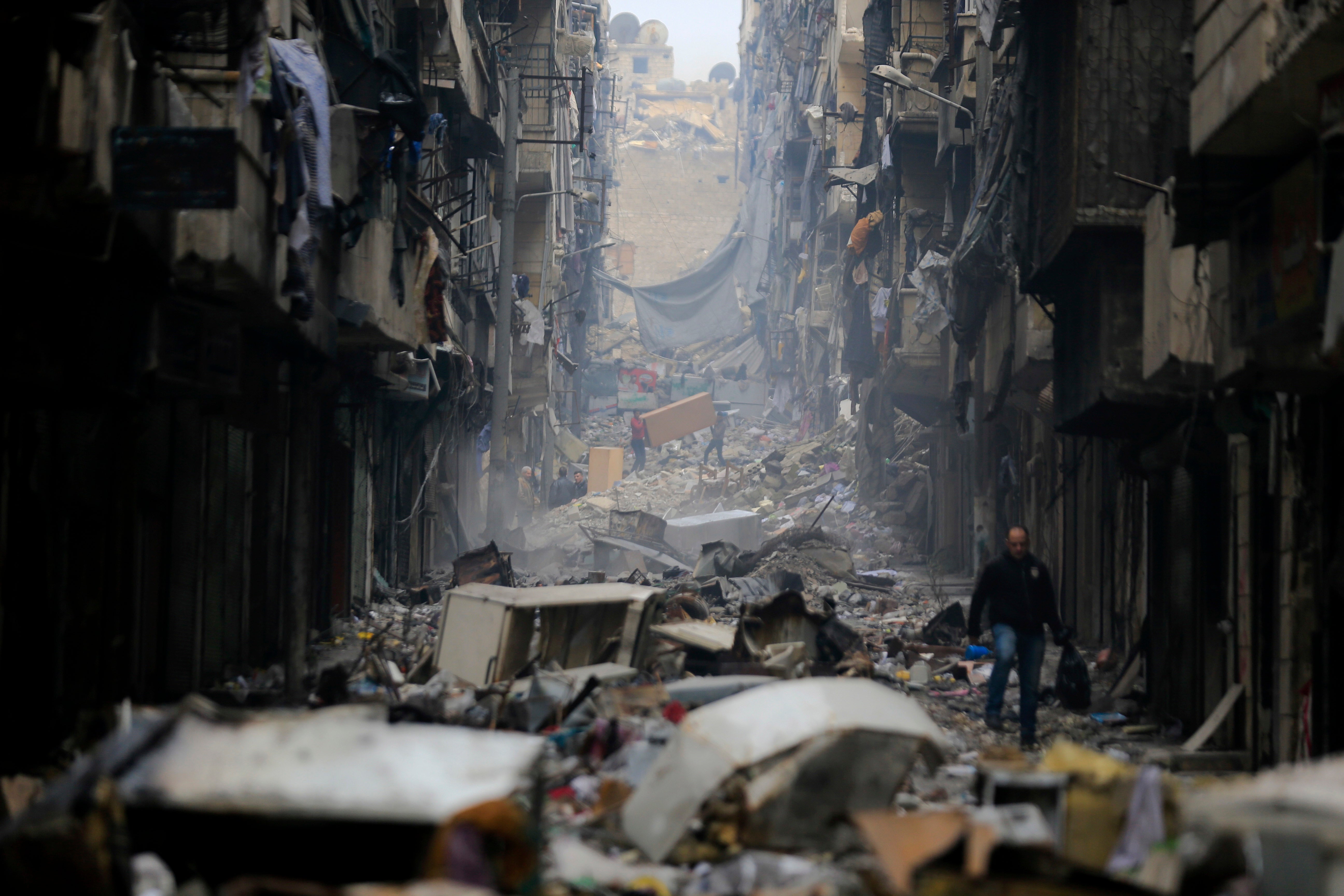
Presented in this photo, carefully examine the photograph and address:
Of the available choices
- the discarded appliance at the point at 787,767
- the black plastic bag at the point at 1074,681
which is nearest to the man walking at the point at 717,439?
the black plastic bag at the point at 1074,681

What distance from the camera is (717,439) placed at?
132ft

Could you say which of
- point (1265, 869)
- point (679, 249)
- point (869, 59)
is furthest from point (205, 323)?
point (679, 249)

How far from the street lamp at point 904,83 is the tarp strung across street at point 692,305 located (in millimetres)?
31424

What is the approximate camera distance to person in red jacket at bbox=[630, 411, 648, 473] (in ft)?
132

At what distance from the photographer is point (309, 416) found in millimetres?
11828

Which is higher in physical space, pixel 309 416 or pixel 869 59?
pixel 869 59

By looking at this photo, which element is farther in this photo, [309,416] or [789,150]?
[789,150]

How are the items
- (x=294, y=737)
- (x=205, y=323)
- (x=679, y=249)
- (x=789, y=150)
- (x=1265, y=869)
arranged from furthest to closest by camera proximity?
(x=679, y=249) < (x=789, y=150) < (x=205, y=323) < (x=294, y=737) < (x=1265, y=869)

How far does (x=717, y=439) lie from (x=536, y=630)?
1186 inches

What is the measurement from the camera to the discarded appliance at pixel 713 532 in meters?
26.2

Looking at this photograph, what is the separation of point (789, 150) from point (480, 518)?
78.1ft

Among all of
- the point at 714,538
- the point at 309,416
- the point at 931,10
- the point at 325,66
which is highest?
the point at 931,10

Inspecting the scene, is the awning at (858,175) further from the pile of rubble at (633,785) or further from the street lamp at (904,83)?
the pile of rubble at (633,785)

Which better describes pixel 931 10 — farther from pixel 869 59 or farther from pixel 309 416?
pixel 309 416
